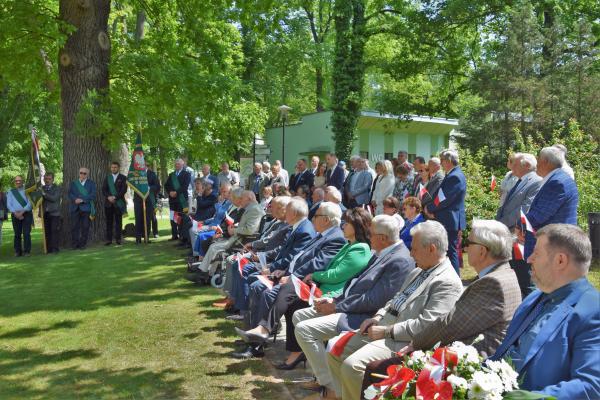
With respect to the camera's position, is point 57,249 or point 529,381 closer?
point 529,381

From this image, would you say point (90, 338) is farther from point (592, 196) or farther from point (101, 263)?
point (592, 196)

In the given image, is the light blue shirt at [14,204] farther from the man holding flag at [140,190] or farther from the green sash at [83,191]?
the man holding flag at [140,190]

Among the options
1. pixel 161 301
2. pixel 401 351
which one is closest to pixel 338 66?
pixel 161 301

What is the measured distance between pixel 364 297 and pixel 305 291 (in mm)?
848

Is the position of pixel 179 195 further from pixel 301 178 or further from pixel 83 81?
pixel 83 81

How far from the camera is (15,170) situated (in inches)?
1236

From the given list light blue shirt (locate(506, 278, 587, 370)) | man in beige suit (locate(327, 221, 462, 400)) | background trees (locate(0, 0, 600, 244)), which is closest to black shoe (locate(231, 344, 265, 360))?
man in beige suit (locate(327, 221, 462, 400))

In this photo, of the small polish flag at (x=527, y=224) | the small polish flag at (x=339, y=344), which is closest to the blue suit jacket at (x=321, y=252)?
the small polish flag at (x=339, y=344)

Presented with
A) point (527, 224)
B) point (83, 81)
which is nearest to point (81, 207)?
point (83, 81)

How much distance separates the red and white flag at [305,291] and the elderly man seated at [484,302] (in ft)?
5.84

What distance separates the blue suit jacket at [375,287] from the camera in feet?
15.7

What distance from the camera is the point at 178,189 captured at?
14.8 meters

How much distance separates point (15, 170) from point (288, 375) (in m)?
29.9

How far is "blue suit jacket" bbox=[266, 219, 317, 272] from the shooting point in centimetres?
674
